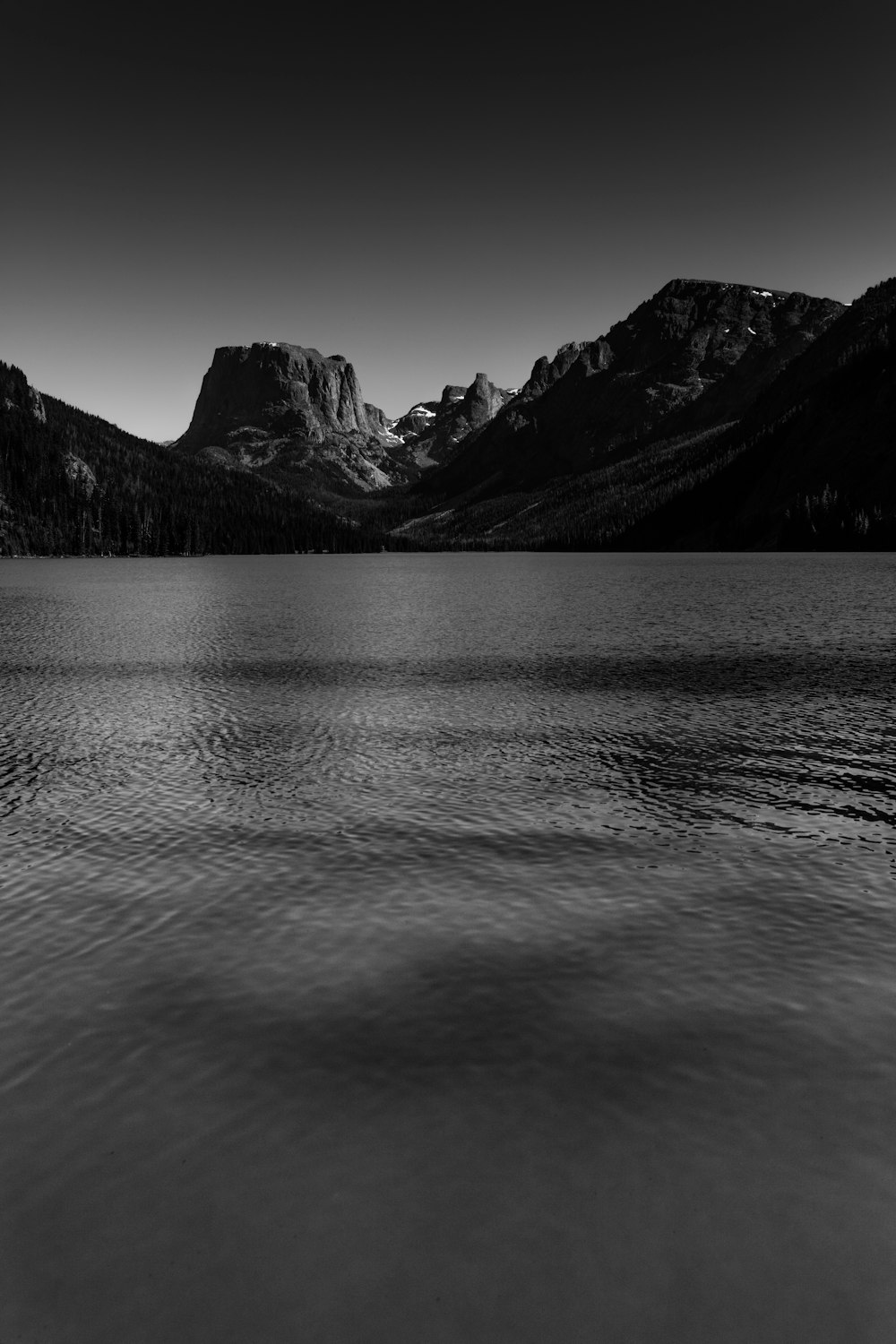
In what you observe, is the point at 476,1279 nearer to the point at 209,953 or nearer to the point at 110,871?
the point at 209,953

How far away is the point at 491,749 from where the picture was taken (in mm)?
31125

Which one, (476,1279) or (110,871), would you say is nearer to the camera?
(476,1279)

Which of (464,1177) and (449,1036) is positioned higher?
(449,1036)

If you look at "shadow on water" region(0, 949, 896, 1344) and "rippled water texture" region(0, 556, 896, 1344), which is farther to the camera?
"rippled water texture" region(0, 556, 896, 1344)

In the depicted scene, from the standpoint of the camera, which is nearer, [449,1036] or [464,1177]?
[464,1177]

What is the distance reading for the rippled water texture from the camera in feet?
28.4

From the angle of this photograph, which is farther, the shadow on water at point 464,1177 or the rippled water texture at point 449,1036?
the rippled water texture at point 449,1036

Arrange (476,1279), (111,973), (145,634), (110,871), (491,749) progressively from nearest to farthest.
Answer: (476,1279) < (111,973) < (110,871) < (491,749) < (145,634)

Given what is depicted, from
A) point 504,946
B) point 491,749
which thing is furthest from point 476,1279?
point 491,749

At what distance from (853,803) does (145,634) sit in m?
54.5

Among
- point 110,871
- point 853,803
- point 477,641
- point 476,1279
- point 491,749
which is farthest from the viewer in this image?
point 477,641

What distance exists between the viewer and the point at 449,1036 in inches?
517

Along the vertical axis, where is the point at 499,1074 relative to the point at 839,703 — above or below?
below

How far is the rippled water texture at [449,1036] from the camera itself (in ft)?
28.4
